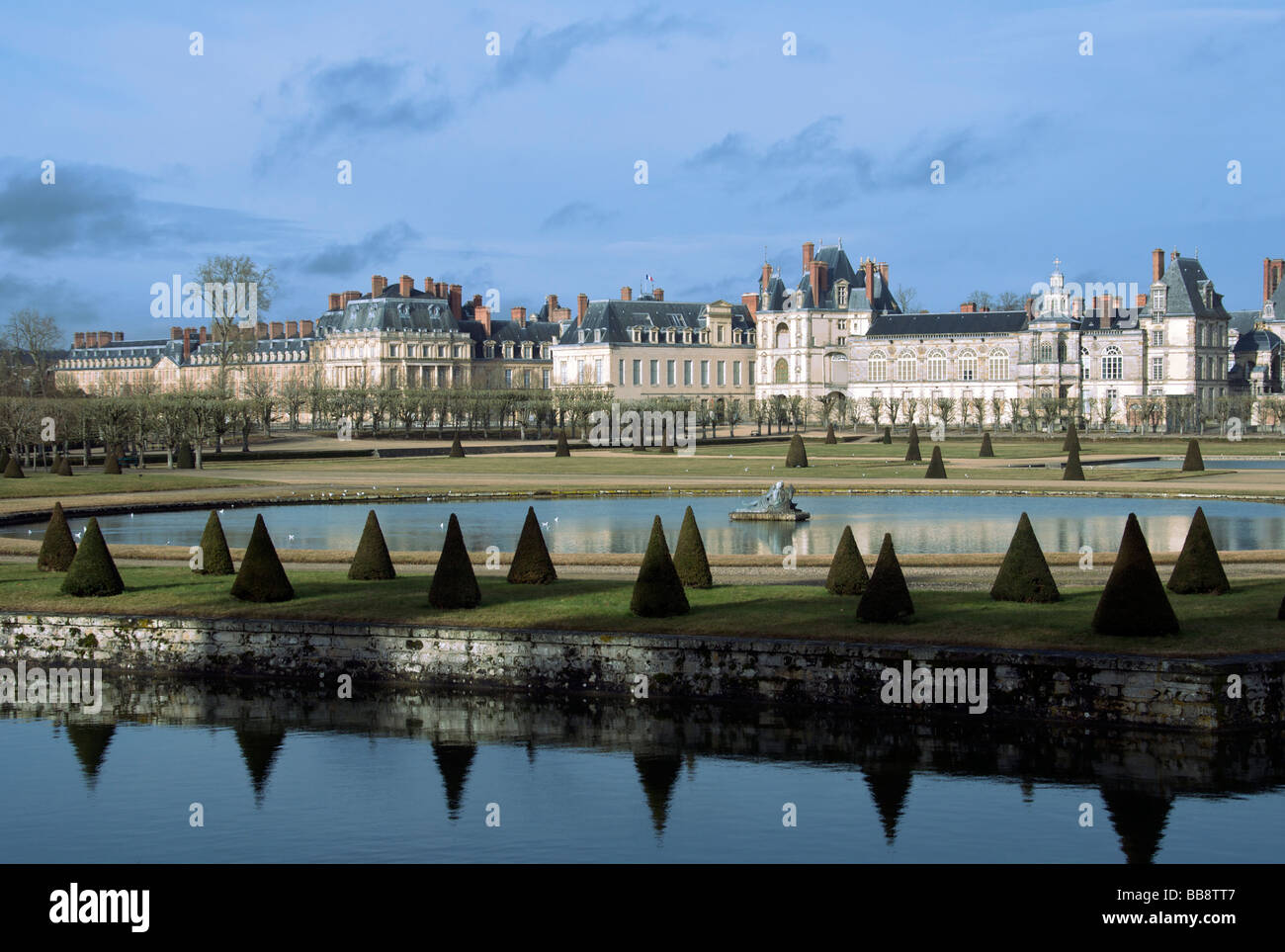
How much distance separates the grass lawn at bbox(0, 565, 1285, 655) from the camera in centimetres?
1408

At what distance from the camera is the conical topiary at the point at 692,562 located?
58.1 feet

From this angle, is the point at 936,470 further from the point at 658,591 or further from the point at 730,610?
the point at 658,591

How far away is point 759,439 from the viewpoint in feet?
228

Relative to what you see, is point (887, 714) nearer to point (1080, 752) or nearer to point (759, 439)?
point (1080, 752)

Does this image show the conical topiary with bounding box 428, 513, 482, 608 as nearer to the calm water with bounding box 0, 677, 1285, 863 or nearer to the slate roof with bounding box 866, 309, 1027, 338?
the calm water with bounding box 0, 677, 1285, 863

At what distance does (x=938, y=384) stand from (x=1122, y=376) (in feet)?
37.9

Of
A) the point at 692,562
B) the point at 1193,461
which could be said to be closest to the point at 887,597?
the point at 692,562

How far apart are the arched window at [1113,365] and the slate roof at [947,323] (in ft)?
17.2

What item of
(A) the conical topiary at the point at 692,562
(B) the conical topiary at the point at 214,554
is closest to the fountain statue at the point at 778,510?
(A) the conical topiary at the point at 692,562

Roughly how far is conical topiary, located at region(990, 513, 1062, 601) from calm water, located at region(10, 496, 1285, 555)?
22.0 ft

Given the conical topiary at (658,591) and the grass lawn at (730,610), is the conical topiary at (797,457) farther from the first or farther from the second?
the conical topiary at (658,591)
